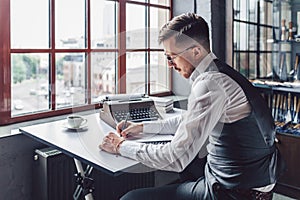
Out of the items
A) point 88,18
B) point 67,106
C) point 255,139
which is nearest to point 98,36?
point 88,18

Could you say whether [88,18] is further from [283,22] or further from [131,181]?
[283,22]

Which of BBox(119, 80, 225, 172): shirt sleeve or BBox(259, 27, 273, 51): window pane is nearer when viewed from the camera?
BBox(119, 80, 225, 172): shirt sleeve

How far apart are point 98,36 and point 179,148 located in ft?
5.17

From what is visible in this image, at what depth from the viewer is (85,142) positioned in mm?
1652

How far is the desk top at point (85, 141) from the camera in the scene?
4.56 ft

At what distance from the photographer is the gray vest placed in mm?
1371

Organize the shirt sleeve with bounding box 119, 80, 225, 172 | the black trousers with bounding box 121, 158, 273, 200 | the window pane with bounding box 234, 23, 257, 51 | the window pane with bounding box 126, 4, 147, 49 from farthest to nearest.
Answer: the window pane with bounding box 234, 23, 257, 51
the window pane with bounding box 126, 4, 147, 49
the black trousers with bounding box 121, 158, 273, 200
the shirt sleeve with bounding box 119, 80, 225, 172

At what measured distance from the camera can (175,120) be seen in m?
1.88

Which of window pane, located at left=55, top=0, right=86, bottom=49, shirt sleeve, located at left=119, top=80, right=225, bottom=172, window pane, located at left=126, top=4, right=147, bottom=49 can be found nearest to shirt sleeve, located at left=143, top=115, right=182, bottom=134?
shirt sleeve, located at left=119, top=80, right=225, bottom=172

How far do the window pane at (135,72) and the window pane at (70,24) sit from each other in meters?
0.52

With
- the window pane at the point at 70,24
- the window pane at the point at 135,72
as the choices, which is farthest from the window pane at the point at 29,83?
the window pane at the point at 135,72

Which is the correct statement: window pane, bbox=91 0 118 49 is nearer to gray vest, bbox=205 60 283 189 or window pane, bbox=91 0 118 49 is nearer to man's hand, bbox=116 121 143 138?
man's hand, bbox=116 121 143 138

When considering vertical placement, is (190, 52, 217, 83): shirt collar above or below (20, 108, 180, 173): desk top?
above

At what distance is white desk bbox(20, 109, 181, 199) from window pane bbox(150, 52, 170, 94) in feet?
3.85
